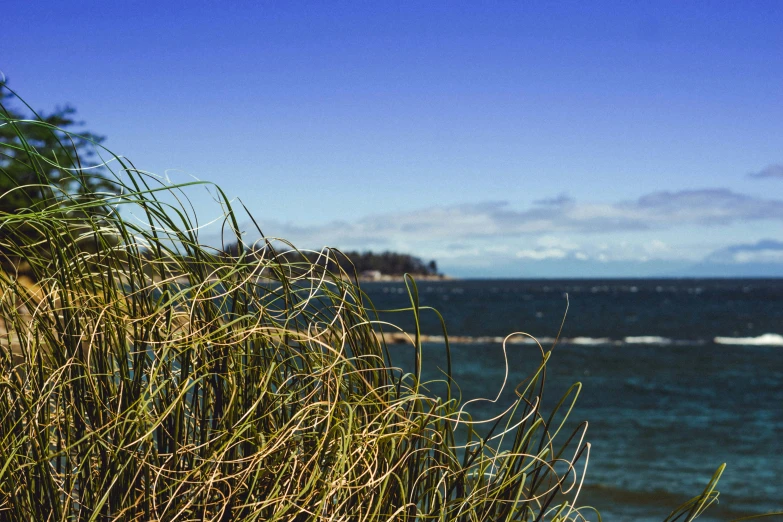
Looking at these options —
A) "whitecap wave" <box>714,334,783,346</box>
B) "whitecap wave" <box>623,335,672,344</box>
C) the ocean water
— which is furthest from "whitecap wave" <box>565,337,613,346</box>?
"whitecap wave" <box>714,334,783,346</box>

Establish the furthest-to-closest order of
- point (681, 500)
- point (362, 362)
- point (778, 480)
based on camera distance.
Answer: point (778, 480), point (681, 500), point (362, 362)

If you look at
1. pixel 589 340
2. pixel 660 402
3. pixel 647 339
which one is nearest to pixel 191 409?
pixel 660 402

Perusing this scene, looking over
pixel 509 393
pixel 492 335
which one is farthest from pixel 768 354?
pixel 509 393

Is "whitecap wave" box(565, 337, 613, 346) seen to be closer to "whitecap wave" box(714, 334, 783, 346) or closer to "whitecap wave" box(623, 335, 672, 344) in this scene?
"whitecap wave" box(623, 335, 672, 344)

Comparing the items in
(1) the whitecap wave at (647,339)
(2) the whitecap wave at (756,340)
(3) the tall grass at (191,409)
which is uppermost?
(3) the tall grass at (191,409)

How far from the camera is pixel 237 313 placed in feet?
6.20

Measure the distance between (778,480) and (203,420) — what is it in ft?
36.7

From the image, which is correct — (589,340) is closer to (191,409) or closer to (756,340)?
(756,340)

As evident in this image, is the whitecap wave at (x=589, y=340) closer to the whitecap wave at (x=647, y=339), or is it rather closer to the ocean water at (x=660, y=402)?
the ocean water at (x=660, y=402)

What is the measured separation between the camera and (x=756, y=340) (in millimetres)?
38719

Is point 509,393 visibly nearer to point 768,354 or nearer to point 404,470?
point 404,470

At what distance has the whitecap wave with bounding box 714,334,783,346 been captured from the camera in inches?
1458

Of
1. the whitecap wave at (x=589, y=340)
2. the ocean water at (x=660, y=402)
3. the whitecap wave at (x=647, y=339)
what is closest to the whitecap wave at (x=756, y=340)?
the ocean water at (x=660, y=402)

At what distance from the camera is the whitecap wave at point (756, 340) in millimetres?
37031
